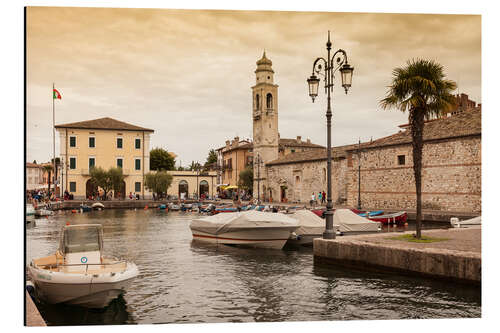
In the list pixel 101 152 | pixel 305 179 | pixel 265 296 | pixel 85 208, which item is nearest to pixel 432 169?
pixel 305 179

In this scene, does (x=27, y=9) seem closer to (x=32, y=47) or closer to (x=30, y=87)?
(x=32, y=47)

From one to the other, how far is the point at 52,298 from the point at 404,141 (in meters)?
22.4

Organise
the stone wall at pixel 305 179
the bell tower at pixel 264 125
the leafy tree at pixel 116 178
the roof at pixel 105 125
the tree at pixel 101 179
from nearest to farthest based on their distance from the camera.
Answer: the stone wall at pixel 305 179 → the tree at pixel 101 179 → the roof at pixel 105 125 → the leafy tree at pixel 116 178 → the bell tower at pixel 264 125

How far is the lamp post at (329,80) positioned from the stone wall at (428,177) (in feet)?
45.3

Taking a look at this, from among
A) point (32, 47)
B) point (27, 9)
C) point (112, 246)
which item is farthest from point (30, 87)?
point (112, 246)

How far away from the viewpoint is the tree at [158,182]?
43.7 meters

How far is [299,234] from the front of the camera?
14867 millimetres

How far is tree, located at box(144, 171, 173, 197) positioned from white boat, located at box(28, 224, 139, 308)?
36.3m

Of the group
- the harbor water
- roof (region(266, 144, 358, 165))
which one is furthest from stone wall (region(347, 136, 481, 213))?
the harbor water

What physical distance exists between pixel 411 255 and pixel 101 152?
3738cm

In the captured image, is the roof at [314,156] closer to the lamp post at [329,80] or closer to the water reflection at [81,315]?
the lamp post at [329,80]

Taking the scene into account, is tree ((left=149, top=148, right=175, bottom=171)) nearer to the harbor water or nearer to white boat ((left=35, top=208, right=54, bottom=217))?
white boat ((left=35, top=208, right=54, bottom=217))

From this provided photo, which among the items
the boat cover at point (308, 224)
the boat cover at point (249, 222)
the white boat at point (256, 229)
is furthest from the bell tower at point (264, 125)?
the white boat at point (256, 229)

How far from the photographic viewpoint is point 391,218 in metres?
21.2
